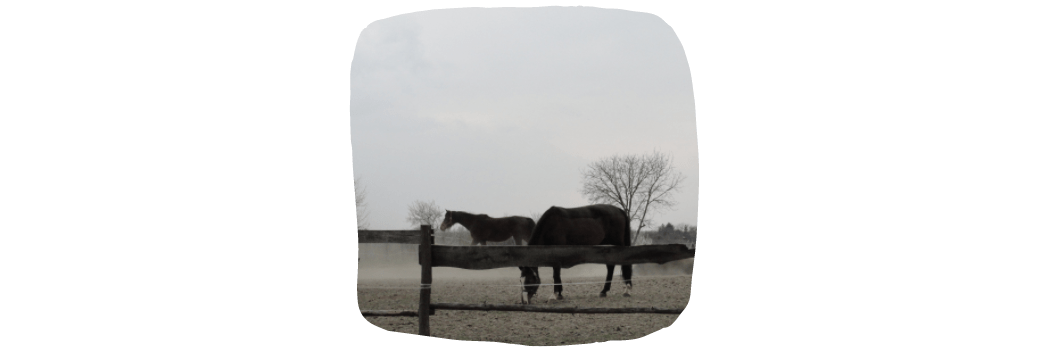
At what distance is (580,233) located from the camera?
4.95 metres

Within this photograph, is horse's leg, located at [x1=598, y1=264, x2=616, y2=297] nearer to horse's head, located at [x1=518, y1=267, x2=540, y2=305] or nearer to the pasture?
the pasture

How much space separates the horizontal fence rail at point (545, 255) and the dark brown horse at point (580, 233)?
0.04m

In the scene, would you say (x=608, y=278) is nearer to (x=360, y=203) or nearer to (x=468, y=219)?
(x=468, y=219)

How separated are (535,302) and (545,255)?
32cm

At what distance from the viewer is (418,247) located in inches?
195

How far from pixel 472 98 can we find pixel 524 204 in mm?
768

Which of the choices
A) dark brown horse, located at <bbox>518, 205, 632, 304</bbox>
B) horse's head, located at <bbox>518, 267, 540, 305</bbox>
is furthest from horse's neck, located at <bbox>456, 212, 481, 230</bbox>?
A: horse's head, located at <bbox>518, 267, 540, 305</bbox>

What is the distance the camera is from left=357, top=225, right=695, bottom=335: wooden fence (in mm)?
4910

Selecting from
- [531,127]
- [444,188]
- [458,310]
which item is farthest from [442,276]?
[531,127]

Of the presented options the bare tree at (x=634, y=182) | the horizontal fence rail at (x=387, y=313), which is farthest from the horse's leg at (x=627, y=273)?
the horizontal fence rail at (x=387, y=313)

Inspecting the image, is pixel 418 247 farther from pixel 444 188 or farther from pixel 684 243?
pixel 684 243

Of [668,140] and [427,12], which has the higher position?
[427,12]

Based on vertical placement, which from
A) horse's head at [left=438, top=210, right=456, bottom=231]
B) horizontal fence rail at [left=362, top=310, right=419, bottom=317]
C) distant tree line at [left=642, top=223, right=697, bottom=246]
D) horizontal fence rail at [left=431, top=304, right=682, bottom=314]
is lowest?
horizontal fence rail at [left=362, top=310, right=419, bottom=317]

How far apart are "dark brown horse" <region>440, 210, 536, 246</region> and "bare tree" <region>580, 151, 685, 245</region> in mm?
465
